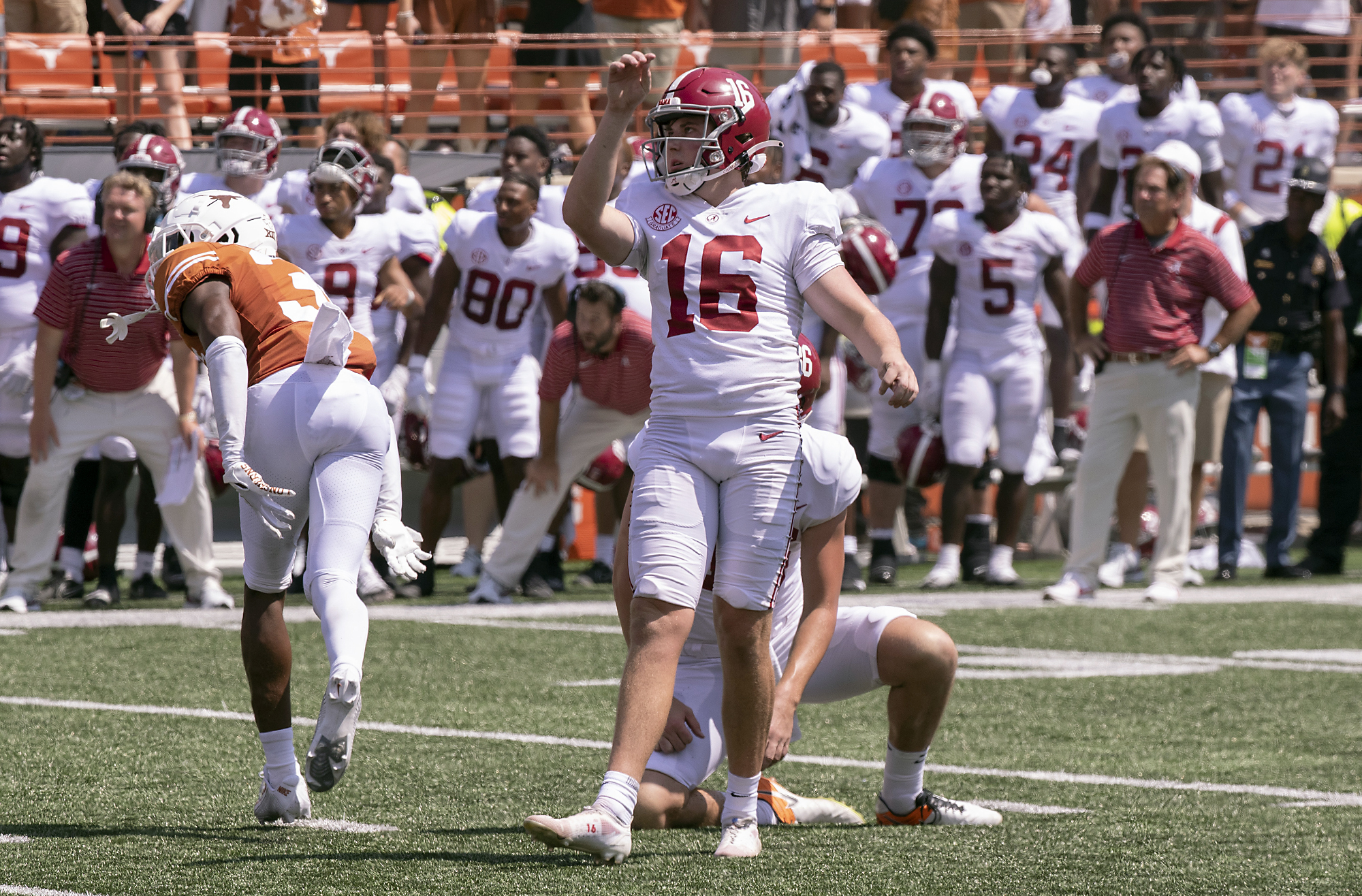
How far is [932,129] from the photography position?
10391mm

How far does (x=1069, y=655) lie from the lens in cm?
770

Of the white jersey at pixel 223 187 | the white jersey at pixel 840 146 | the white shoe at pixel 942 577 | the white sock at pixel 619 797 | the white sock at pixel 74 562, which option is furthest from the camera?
the white jersey at pixel 840 146

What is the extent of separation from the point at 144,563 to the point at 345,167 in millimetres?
2175

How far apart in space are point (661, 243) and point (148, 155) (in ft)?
18.6

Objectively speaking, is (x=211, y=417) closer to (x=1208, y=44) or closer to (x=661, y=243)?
(x=661, y=243)

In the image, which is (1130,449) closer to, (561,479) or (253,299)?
(561,479)

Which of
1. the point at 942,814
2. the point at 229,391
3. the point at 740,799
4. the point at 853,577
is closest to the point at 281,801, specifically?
the point at 229,391

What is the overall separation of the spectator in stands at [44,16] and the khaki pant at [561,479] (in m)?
5.12

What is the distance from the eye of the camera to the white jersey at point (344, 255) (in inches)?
349

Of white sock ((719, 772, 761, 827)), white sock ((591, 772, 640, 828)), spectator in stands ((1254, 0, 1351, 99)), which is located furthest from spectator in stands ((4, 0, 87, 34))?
white sock ((591, 772, 640, 828))

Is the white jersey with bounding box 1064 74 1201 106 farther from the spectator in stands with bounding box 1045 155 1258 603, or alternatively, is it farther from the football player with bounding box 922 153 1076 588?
the spectator in stands with bounding box 1045 155 1258 603

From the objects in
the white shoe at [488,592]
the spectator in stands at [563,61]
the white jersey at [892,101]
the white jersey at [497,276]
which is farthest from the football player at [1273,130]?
the white shoe at [488,592]

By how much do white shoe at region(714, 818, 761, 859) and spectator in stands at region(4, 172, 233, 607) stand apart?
4.89m

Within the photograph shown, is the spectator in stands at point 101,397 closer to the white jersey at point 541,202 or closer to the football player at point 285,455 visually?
the white jersey at point 541,202
